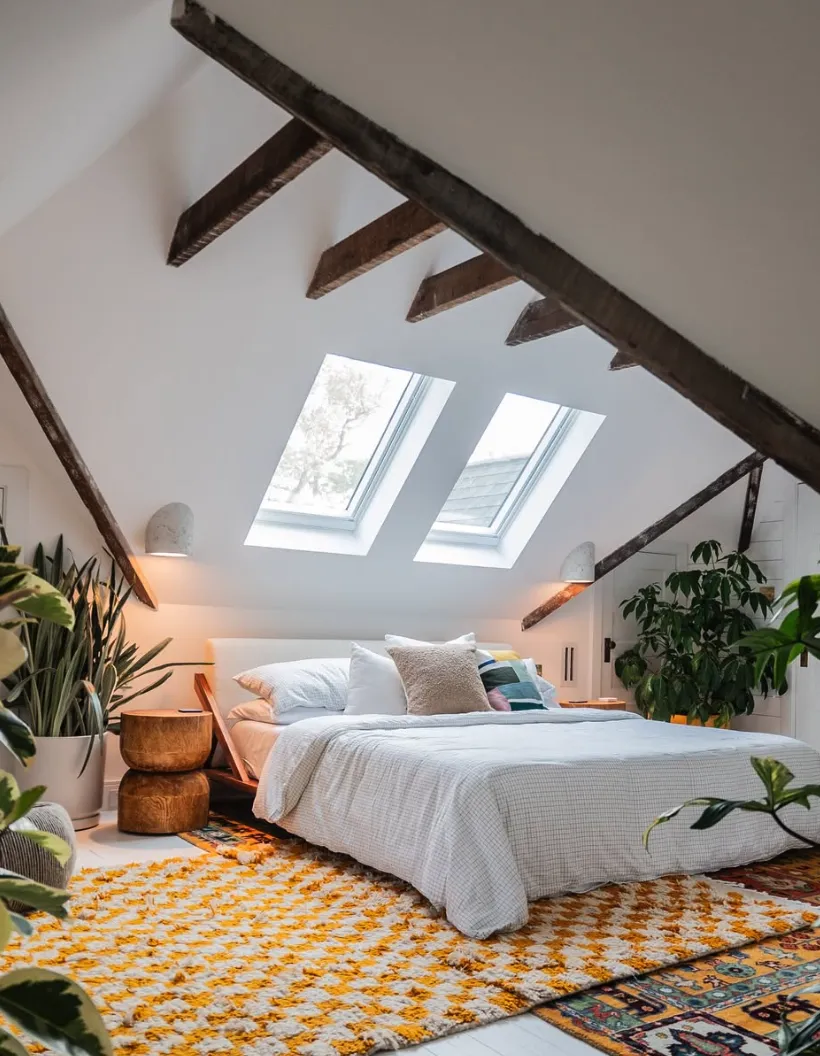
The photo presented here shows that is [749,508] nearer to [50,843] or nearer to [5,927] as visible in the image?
[50,843]

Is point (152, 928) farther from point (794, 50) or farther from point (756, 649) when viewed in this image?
point (794, 50)

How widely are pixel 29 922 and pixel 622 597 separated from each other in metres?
6.68

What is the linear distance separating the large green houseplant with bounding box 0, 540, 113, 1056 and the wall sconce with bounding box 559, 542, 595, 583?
231 inches

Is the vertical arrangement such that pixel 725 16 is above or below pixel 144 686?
above

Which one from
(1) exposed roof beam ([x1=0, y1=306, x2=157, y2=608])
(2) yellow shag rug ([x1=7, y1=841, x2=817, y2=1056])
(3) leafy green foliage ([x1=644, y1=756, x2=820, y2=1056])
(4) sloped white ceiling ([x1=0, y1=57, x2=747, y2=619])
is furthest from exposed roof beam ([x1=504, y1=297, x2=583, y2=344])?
(3) leafy green foliage ([x1=644, y1=756, x2=820, y2=1056])

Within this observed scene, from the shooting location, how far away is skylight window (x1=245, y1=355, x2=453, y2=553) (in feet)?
18.0

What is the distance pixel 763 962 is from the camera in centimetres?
305

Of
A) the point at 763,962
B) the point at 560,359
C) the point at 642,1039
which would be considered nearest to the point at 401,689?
the point at 560,359

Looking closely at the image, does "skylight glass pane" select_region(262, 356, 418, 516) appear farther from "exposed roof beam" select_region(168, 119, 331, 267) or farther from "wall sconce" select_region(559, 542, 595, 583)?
"wall sconce" select_region(559, 542, 595, 583)

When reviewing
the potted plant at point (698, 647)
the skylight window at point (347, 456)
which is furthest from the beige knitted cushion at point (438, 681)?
the potted plant at point (698, 647)

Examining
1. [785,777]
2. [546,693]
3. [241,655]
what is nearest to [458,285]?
[241,655]

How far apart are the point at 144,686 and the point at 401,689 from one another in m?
1.36

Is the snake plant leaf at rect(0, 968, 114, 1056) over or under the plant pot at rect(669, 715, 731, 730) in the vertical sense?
over

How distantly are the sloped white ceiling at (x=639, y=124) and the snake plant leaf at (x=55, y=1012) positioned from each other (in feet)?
4.88
